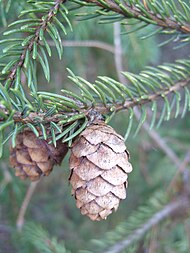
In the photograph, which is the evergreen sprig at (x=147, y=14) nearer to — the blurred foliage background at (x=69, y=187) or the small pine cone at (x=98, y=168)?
the small pine cone at (x=98, y=168)

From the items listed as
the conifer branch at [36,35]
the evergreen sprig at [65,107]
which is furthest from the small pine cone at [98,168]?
the conifer branch at [36,35]

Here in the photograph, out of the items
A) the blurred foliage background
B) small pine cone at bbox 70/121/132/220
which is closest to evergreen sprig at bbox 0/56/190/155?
small pine cone at bbox 70/121/132/220

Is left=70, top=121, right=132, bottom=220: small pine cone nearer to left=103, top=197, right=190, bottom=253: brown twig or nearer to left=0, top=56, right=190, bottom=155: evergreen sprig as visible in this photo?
left=0, top=56, right=190, bottom=155: evergreen sprig

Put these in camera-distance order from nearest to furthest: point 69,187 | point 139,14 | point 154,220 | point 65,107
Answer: point 65,107 → point 139,14 → point 154,220 → point 69,187

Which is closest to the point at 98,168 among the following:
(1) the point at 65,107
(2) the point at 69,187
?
(1) the point at 65,107

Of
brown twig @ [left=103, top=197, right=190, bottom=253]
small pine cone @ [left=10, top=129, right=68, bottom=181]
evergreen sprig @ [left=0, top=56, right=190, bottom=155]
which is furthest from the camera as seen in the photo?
brown twig @ [left=103, top=197, right=190, bottom=253]

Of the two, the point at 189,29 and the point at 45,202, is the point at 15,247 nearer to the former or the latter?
the point at 45,202

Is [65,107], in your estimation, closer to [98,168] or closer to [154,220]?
[98,168]
